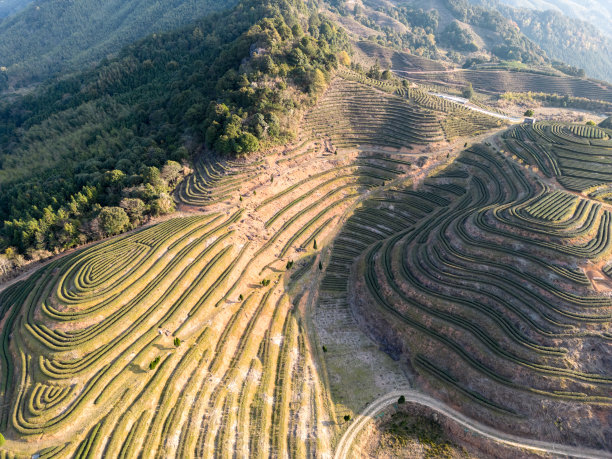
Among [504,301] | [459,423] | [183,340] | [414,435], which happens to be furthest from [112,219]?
[504,301]

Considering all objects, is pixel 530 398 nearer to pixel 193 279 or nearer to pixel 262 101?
pixel 193 279

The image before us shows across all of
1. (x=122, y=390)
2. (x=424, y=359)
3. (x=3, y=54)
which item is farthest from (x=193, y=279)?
(x=3, y=54)

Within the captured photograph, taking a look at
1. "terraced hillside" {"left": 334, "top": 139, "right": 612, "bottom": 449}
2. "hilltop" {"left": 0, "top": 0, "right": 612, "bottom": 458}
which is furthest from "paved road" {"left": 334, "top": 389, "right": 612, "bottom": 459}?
"terraced hillside" {"left": 334, "top": 139, "right": 612, "bottom": 449}

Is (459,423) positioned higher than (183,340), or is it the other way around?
(183,340)

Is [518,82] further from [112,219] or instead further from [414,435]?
[112,219]

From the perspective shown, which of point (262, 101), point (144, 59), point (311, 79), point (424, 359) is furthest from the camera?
point (144, 59)

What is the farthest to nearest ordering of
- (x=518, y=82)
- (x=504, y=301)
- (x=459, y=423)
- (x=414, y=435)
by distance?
(x=518, y=82)
(x=504, y=301)
(x=459, y=423)
(x=414, y=435)

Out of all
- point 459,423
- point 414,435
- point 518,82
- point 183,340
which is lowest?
point 414,435
